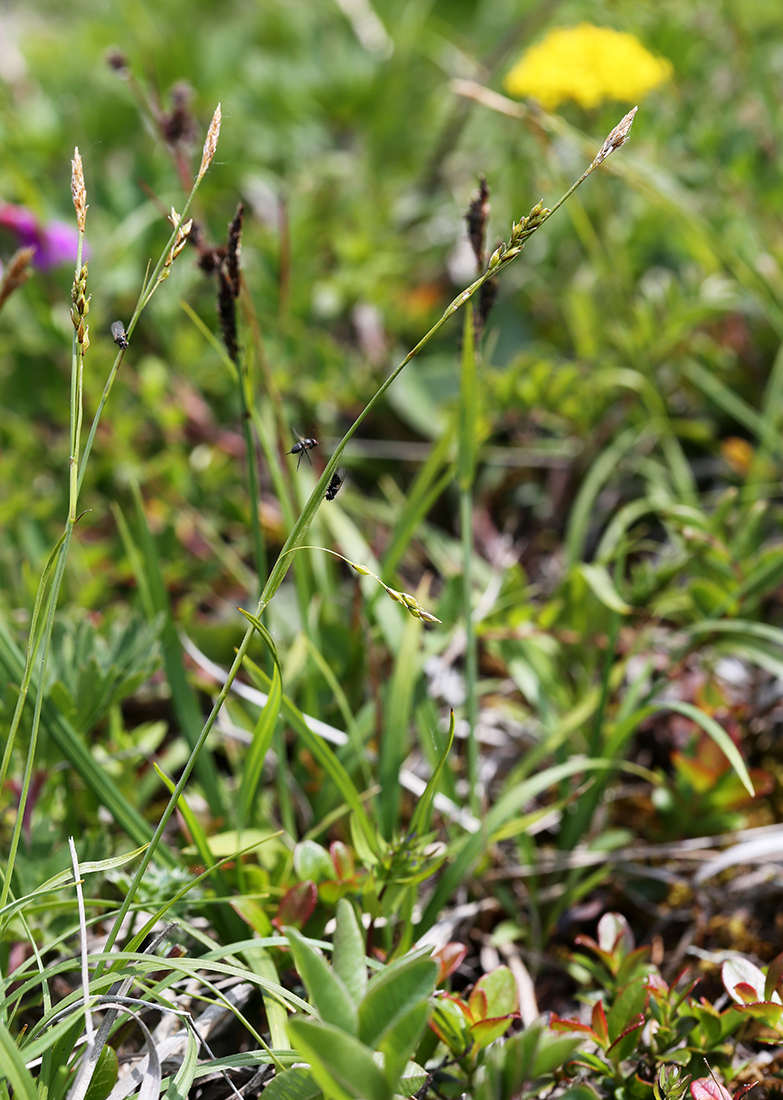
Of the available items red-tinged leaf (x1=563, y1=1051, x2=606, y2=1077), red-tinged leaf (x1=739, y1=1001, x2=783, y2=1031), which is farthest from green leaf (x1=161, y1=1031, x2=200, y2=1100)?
red-tinged leaf (x1=739, y1=1001, x2=783, y2=1031)

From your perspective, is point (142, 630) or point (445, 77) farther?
point (445, 77)

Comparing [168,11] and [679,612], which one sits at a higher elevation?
[168,11]

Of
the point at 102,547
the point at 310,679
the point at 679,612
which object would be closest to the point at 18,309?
the point at 102,547

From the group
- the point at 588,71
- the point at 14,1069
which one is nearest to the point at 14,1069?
the point at 14,1069

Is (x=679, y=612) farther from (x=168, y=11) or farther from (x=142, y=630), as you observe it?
(x=168, y=11)

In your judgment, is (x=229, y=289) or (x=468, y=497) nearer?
(x=229, y=289)

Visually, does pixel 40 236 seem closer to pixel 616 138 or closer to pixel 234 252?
pixel 234 252
